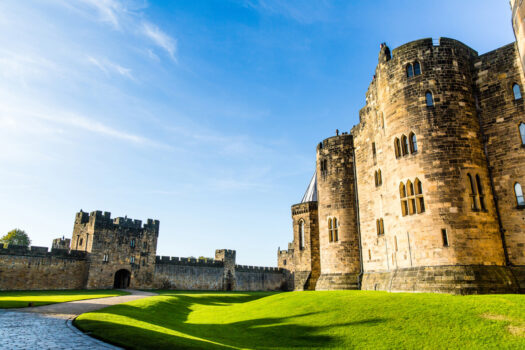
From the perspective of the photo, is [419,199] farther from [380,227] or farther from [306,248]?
[306,248]

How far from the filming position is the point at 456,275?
54.0ft

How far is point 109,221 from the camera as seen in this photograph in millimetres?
43469

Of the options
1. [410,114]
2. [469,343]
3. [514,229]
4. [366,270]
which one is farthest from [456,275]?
[366,270]

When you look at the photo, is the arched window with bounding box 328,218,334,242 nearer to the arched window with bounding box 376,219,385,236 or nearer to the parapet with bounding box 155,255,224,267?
the arched window with bounding box 376,219,385,236

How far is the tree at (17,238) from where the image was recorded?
61938 millimetres

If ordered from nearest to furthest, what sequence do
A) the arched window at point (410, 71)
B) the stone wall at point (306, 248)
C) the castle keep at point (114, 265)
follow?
the arched window at point (410, 71)
the stone wall at point (306, 248)
the castle keep at point (114, 265)

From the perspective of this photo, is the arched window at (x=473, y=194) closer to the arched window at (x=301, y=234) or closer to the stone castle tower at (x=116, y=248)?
the arched window at (x=301, y=234)

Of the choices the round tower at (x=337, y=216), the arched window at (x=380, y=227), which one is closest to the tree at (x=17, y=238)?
the round tower at (x=337, y=216)

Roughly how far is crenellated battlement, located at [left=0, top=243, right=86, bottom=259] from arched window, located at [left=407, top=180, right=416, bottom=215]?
36347 millimetres

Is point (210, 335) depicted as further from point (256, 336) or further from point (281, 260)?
point (281, 260)

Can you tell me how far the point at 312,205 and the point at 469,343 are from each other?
26.4 metres

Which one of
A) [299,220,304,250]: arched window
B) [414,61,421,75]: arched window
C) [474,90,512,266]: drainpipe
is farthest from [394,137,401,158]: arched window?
[299,220,304,250]: arched window

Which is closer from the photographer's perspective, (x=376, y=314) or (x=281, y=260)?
(x=376, y=314)

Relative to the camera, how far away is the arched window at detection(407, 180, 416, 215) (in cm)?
1892
